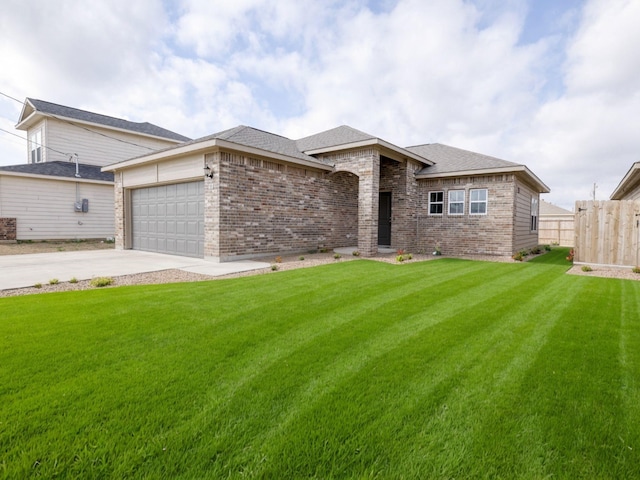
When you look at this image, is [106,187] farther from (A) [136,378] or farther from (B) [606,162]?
(B) [606,162]

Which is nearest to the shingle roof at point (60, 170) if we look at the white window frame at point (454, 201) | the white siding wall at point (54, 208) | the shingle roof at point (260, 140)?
the white siding wall at point (54, 208)

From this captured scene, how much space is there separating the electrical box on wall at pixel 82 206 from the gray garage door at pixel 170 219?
6.06 metres

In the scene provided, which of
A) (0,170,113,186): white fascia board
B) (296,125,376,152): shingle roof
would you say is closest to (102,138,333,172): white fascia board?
(296,125,376,152): shingle roof

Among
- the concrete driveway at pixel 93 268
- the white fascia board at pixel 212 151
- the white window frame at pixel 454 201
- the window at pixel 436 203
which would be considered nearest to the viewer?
the concrete driveway at pixel 93 268

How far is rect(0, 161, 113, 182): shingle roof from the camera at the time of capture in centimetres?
1541

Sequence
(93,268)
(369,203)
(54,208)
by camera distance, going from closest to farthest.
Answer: (93,268) → (369,203) → (54,208)

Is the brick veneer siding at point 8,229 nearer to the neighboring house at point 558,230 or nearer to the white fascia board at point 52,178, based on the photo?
the white fascia board at point 52,178

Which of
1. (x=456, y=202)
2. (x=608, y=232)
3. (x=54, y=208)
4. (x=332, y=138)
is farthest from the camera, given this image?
(x=54, y=208)

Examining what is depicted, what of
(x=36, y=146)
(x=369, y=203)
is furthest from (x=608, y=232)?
(x=36, y=146)

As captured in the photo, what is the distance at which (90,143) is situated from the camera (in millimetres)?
19547

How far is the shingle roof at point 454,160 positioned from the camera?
12023 mm

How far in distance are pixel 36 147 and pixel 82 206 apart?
626 cm

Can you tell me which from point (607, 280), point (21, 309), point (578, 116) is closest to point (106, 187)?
point (21, 309)

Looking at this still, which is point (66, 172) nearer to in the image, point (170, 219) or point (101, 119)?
point (101, 119)
